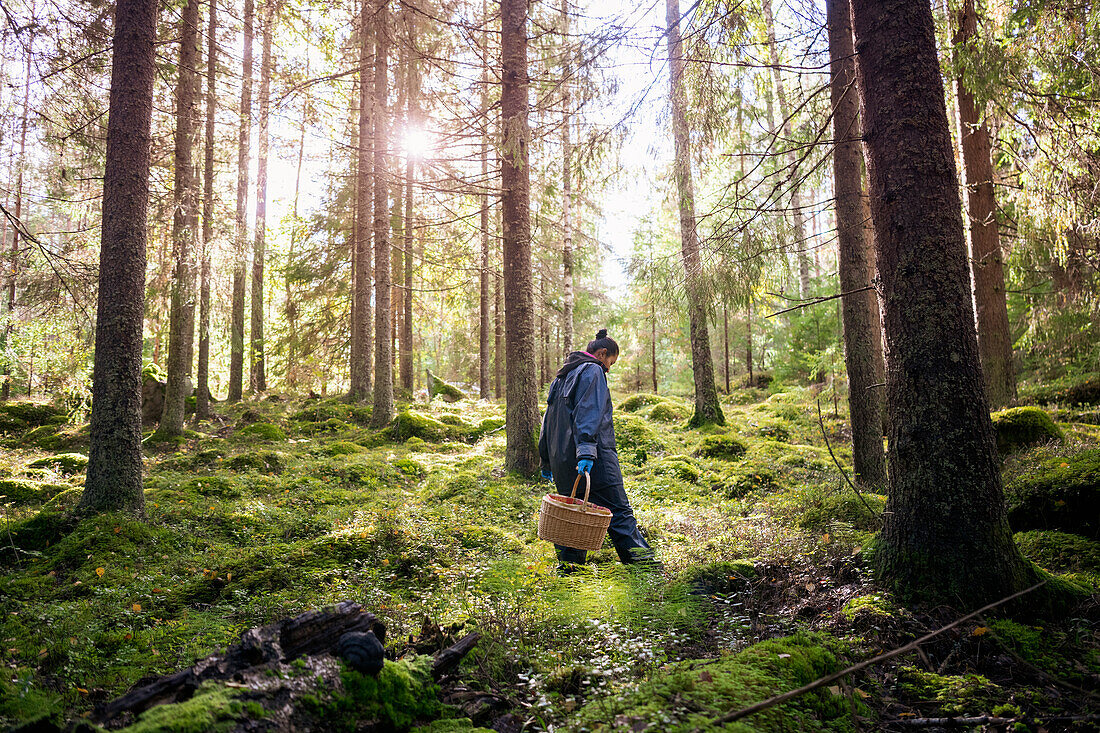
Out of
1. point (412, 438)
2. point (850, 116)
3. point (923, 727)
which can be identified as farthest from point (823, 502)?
point (412, 438)

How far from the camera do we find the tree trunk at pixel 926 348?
3.29 meters

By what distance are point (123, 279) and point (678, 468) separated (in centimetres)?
783

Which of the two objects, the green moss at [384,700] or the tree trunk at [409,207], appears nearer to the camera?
the green moss at [384,700]

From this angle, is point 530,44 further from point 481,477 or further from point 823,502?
point 823,502

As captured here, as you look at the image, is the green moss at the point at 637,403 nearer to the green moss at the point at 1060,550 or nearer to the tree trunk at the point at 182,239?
the tree trunk at the point at 182,239

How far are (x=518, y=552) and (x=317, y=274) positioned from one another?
1392cm

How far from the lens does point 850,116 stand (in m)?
6.74

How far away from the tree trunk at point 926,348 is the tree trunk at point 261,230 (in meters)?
10.1

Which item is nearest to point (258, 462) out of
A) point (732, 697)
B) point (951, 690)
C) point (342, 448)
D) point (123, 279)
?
point (342, 448)

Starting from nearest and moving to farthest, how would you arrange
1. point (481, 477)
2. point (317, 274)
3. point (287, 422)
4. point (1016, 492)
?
point (1016, 492), point (481, 477), point (287, 422), point (317, 274)

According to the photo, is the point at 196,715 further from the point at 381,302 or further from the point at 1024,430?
the point at 381,302

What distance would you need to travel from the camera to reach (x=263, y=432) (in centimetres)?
1195

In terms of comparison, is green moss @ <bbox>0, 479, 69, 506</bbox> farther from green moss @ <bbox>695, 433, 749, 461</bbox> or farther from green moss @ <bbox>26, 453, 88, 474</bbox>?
Result: green moss @ <bbox>695, 433, 749, 461</bbox>

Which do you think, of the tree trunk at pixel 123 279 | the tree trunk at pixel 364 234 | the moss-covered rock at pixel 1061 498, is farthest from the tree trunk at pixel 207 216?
the moss-covered rock at pixel 1061 498
